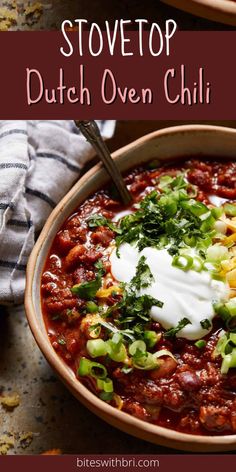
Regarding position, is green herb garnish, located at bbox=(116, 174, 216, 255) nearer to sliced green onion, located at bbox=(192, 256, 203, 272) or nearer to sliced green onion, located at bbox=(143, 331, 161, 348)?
sliced green onion, located at bbox=(192, 256, 203, 272)

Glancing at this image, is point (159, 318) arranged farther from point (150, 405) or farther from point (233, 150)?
point (233, 150)

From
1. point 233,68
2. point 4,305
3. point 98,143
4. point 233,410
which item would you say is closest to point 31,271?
point 4,305

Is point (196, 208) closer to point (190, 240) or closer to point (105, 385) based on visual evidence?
point (190, 240)

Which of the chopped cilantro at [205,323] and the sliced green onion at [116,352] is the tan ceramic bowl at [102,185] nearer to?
the sliced green onion at [116,352]
